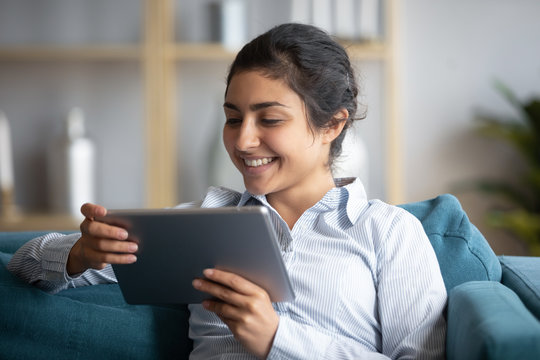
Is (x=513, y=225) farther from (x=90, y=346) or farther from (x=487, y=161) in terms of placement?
(x=90, y=346)

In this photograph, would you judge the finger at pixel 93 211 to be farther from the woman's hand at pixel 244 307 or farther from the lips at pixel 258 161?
the lips at pixel 258 161

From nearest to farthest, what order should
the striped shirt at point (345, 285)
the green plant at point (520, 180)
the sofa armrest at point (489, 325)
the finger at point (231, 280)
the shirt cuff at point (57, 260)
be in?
the sofa armrest at point (489, 325) < the finger at point (231, 280) < the striped shirt at point (345, 285) < the shirt cuff at point (57, 260) < the green plant at point (520, 180)

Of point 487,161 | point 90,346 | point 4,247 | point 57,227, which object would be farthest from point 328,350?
point 487,161

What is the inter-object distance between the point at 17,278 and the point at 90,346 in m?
0.21

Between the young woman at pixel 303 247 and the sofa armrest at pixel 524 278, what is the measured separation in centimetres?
18

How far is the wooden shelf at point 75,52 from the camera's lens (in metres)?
3.31

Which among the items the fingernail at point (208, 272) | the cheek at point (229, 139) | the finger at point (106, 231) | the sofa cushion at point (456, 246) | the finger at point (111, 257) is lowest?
the sofa cushion at point (456, 246)

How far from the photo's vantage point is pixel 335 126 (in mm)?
1539

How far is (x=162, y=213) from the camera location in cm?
110

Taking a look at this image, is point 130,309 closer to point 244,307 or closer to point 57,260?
point 57,260

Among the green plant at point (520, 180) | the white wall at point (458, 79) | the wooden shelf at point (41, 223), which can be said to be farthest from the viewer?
the white wall at point (458, 79)

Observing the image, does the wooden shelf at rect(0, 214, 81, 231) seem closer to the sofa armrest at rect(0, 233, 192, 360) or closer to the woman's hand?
the sofa armrest at rect(0, 233, 192, 360)

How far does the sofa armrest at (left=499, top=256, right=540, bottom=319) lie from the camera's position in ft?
4.39

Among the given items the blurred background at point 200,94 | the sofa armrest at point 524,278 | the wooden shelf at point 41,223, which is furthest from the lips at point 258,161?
the wooden shelf at point 41,223
